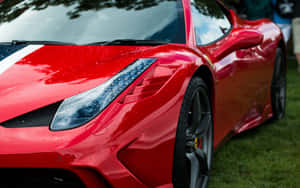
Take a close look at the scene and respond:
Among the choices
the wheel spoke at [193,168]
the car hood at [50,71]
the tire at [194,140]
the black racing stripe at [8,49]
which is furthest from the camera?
the wheel spoke at [193,168]

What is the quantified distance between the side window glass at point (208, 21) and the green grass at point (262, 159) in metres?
0.88

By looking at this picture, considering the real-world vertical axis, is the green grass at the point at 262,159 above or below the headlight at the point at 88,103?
below

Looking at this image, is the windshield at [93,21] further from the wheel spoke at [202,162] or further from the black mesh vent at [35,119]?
the black mesh vent at [35,119]

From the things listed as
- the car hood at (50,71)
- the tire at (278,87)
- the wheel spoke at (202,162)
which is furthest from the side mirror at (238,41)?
the tire at (278,87)

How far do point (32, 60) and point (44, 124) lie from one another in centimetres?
56

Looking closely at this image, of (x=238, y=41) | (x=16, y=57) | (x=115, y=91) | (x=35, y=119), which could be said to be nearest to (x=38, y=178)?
(x=35, y=119)

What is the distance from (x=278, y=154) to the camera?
3.51 metres

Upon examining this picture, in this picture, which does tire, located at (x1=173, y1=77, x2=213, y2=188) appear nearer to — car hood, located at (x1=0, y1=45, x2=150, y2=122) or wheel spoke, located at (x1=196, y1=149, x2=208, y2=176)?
wheel spoke, located at (x1=196, y1=149, x2=208, y2=176)

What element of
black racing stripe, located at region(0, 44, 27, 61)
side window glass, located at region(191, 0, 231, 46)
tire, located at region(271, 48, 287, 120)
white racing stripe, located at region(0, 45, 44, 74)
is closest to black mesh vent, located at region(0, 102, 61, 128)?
white racing stripe, located at region(0, 45, 44, 74)

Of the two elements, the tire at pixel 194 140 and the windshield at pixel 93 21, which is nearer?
the tire at pixel 194 140

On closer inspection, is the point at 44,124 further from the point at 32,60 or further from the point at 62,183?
the point at 32,60

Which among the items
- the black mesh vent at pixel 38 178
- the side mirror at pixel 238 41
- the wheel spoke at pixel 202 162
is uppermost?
the black mesh vent at pixel 38 178

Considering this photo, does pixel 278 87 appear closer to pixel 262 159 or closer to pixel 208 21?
pixel 262 159

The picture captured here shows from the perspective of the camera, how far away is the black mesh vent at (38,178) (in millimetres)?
1767
